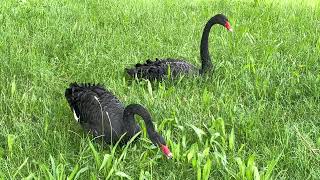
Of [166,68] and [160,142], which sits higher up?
[166,68]

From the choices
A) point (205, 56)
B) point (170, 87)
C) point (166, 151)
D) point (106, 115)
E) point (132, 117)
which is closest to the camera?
point (166, 151)

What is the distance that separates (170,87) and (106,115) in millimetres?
920

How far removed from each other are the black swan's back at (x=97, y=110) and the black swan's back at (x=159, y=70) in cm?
65

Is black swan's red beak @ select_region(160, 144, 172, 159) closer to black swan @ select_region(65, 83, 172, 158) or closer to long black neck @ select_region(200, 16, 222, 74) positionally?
black swan @ select_region(65, 83, 172, 158)

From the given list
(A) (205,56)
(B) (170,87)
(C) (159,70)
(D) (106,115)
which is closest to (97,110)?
(D) (106,115)

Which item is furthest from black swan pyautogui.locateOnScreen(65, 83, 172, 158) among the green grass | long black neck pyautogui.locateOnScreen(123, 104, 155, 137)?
the green grass

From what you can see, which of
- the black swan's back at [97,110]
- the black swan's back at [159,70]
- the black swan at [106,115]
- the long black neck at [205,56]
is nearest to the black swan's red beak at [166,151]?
the black swan at [106,115]

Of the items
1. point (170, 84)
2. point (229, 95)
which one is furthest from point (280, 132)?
point (170, 84)

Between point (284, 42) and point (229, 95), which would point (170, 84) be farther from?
point (284, 42)

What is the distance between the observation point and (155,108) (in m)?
3.98

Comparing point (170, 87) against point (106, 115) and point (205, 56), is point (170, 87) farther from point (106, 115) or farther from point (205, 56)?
point (106, 115)

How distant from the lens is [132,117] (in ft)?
11.1

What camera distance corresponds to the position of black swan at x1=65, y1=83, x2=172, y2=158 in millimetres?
3213

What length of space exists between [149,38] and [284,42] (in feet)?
5.37
